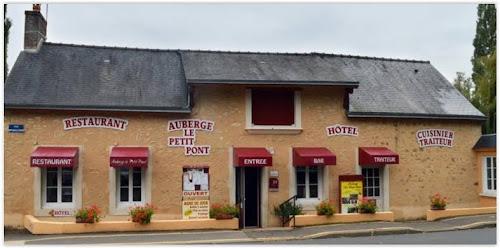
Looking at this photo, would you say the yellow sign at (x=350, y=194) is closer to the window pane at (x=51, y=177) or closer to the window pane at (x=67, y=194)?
the window pane at (x=67, y=194)

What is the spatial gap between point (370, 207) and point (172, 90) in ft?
22.7

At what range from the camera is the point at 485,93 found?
25.3 m

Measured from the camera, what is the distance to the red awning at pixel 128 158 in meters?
13.8

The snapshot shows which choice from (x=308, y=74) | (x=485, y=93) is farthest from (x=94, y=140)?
(x=485, y=93)

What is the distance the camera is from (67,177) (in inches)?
565

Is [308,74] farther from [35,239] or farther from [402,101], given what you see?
[35,239]

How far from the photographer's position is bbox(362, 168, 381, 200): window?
53.1ft

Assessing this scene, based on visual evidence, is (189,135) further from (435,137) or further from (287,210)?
(435,137)

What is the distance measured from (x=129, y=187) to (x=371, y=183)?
7470 millimetres

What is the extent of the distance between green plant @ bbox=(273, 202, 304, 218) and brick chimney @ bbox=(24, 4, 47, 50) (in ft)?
30.0

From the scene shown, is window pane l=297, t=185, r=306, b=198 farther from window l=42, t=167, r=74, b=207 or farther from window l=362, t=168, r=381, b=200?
window l=42, t=167, r=74, b=207

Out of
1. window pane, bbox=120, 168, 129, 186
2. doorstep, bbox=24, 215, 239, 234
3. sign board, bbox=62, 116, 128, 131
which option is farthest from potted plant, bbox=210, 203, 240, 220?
sign board, bbox=62, 116, 128, 131

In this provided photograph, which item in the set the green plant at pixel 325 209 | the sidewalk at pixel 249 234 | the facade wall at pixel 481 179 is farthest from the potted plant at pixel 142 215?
the facade wall at pixel 481 179

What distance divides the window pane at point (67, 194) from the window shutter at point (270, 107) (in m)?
5.58
